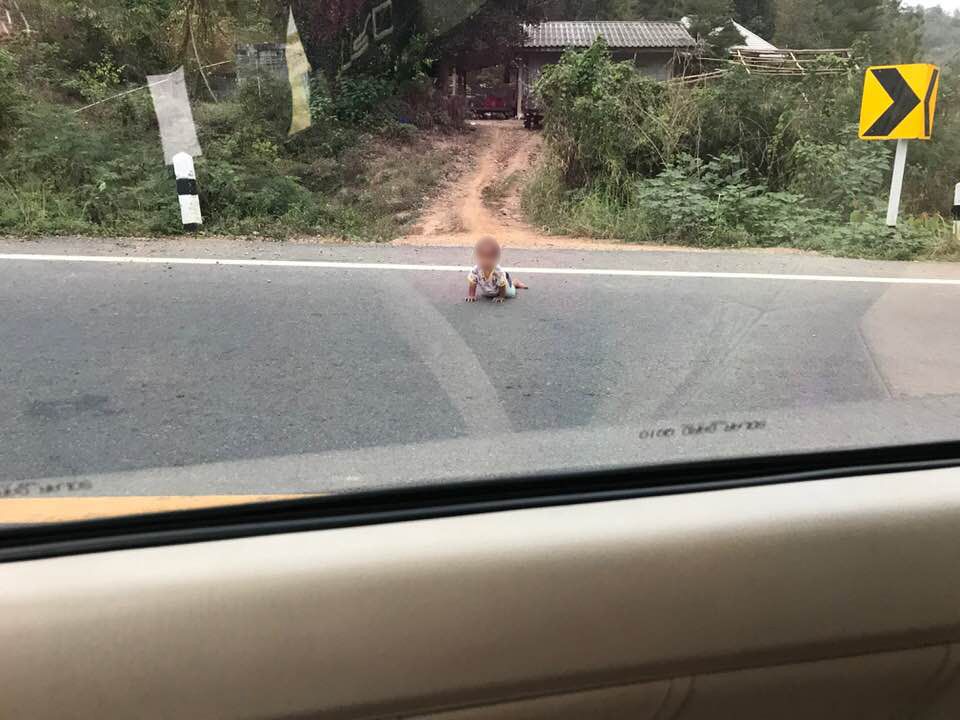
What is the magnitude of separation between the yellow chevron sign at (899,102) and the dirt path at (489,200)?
6.88 ft

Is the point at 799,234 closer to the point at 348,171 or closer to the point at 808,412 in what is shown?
the point at 348,171

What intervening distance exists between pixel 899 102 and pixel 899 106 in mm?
83

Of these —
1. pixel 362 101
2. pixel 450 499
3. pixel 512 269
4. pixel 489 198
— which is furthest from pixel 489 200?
pixel 450 499

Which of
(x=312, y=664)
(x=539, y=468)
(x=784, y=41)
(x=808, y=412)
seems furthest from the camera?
(x=784, y=41)

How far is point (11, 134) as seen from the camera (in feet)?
18.4

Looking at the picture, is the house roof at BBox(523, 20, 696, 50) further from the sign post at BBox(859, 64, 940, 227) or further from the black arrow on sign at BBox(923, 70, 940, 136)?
the black arrow on sign at BBox(923, 70, 940, 136)

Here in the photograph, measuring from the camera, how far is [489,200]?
5.56 meters

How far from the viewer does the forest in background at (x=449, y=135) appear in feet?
11.9

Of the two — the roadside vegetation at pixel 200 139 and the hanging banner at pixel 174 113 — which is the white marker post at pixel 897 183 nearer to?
the roadside vegetation at pixel 200 139

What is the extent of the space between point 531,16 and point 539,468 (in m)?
1.92

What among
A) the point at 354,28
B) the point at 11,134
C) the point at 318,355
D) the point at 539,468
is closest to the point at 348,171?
the point at 354,28

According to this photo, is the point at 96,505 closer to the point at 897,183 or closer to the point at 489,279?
the point at 489,279

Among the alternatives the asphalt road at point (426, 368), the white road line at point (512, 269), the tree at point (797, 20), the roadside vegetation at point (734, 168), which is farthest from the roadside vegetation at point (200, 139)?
the tree at point (797, 20)

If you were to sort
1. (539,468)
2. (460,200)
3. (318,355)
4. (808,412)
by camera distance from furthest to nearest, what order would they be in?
(460,200) < (318,355) < (808,412) < (539,468)
